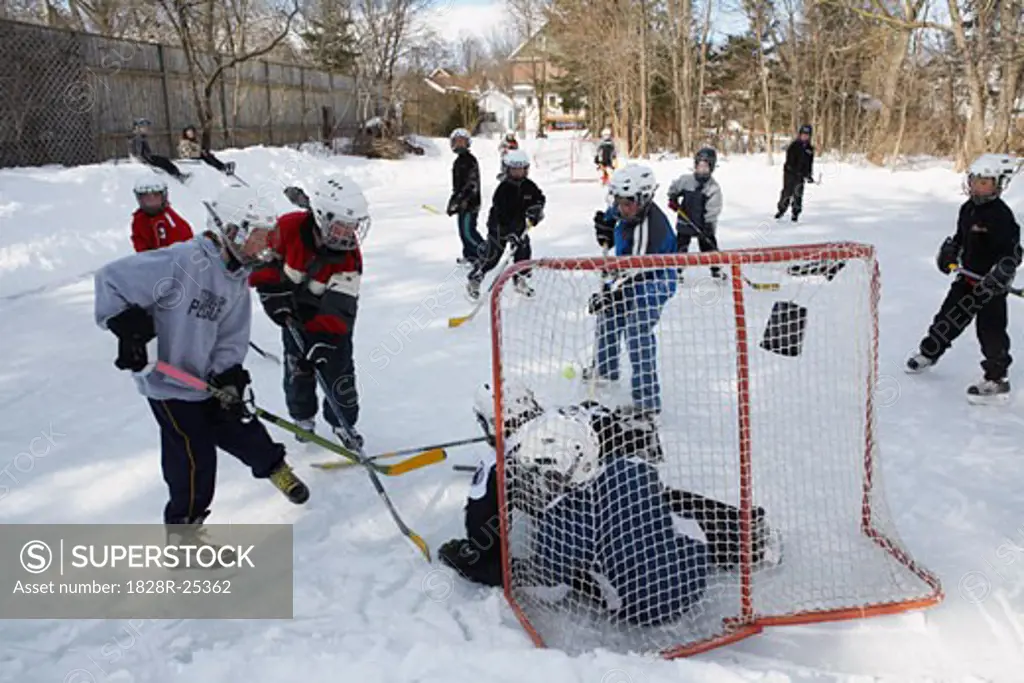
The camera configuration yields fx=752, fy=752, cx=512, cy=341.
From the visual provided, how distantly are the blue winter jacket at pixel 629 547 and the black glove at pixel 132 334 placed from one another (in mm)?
1521

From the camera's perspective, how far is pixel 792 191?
11414 millimetres

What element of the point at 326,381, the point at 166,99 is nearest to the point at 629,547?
the point at 326,381

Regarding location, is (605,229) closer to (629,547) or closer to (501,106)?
(629,547)

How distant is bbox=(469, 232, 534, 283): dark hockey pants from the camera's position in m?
6.93

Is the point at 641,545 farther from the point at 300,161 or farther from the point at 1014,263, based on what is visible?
the point at 300,161

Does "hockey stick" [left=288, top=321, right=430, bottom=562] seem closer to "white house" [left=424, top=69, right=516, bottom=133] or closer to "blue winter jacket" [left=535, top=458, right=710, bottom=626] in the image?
"blue winter jacket" [left=535, top=458, right=710, bottom=626]

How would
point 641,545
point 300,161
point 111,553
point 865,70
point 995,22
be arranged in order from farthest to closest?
point 865,70, point 300,161, point 995,22, point 111,553, point 641,545

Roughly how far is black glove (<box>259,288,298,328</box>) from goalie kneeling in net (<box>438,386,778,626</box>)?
4.26ft

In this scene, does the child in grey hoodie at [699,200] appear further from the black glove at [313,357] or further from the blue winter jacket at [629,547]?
the blue winter jacket at [629,547]

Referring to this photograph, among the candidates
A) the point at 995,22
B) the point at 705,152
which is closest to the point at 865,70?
the point at 995,22

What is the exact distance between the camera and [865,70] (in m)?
27.6

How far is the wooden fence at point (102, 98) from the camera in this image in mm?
10734

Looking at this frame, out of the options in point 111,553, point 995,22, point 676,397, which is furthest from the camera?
point 995,22

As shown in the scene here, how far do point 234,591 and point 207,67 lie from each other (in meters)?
17.4
